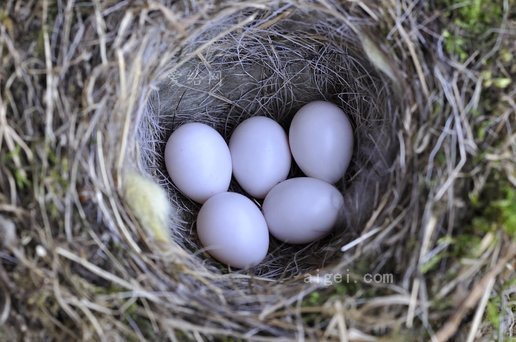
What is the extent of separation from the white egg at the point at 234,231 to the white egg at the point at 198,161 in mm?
56

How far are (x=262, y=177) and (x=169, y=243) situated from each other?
1.10ft

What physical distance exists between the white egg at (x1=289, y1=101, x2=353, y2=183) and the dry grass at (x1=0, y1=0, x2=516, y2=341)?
157mm

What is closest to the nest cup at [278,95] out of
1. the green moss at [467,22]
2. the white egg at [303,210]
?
the white egg at [303,210]

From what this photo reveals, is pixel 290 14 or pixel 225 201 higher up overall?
pixel 290 14

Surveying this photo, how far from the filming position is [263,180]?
1389 millimetres

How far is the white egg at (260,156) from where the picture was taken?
138cm

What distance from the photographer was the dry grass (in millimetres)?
947

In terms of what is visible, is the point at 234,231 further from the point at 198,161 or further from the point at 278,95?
the point at 278,95

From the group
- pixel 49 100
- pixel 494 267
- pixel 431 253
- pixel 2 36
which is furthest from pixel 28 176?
pixel 494 267

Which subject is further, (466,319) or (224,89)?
(224,89)

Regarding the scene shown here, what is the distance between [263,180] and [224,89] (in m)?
0.28

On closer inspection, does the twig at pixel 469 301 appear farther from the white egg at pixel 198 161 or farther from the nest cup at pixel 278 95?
the white egg at pixel 198 161

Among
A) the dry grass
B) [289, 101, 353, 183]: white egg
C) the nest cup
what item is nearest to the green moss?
the dry grass

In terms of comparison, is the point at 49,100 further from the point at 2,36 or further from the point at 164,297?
the point at 164,297
